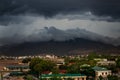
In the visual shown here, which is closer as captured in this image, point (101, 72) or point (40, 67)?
point (101, 72)

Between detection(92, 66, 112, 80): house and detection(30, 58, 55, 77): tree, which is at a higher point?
detection(30, 58, 55, 77): tree

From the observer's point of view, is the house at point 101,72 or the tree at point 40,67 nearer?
the house at point 101,72

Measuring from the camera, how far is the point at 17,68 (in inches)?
2154

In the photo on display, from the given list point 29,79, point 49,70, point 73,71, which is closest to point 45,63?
point 49,70

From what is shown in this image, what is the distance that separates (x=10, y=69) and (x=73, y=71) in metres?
17.8

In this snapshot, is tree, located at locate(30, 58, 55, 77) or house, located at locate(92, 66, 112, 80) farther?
tree, located at locate(30, 58, 55, 77)

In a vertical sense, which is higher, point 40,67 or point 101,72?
point 40,67

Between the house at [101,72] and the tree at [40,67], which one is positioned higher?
the tree at [40,67]

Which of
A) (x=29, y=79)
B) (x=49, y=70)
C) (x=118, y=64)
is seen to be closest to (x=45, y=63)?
(x=49, y=70)

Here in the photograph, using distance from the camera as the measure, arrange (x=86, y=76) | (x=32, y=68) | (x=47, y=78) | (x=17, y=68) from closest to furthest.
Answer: (x=47, y=78)
(x=86, y=76)
(x=32, y=68)
(x=17, y=68)

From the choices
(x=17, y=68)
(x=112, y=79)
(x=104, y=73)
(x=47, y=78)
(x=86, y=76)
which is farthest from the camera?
(x=17, y=68)

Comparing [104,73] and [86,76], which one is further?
[104,73]

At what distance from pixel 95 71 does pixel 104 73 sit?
1763 millimetres

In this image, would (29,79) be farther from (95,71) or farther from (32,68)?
(32,68)
